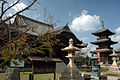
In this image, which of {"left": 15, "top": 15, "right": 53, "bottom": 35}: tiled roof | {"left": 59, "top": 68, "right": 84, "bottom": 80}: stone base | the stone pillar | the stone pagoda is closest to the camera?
the stone pillar

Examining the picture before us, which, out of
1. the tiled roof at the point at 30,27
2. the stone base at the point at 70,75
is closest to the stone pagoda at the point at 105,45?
the tiled roof at the point at 30,27

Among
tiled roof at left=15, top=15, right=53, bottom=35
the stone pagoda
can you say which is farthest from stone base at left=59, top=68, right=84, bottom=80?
the stone pagoda

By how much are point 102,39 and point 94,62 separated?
74.5ft

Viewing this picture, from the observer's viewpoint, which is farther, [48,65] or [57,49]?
[57,49]

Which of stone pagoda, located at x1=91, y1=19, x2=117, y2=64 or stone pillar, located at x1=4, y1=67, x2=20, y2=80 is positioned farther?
stone pagoda, located at x1=91, y1=19, x2=117, y2=64

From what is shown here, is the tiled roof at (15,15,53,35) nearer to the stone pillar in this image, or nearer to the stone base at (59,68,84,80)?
the stone pillar

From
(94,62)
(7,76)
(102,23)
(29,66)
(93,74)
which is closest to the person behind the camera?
(7,76)

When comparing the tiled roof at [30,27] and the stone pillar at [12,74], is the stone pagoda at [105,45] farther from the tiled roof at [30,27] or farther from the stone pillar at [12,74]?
the stone pillar at [12,74]

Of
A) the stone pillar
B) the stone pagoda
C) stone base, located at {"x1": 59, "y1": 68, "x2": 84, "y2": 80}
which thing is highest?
the stone pagoda

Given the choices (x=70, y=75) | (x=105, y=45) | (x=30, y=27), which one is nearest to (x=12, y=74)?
(x=30, y=27)

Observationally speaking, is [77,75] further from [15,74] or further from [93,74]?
[93,74]

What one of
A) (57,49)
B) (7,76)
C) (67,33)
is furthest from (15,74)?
(67,33)

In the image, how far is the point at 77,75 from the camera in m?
7.70

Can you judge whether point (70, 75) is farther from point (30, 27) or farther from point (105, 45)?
point (105, 45)
